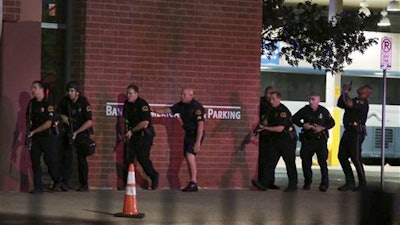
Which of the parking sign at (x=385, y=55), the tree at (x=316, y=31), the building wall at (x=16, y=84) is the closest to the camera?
the building wall at (x=16, y=84)

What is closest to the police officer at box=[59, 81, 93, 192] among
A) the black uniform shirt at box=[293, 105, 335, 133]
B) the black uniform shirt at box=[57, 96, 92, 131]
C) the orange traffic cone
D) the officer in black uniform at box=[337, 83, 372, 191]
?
the black uniform shirt at box=[57, 96, 92, 131]

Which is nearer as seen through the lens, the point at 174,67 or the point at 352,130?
the point at 174,67

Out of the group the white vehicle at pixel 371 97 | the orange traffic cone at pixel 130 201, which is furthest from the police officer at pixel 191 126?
the white vehicle at pixel 371 97

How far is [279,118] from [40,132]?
4240 millimetres

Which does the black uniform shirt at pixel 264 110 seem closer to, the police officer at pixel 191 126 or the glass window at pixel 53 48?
the police officer at pixel 191 126

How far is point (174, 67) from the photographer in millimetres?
13891

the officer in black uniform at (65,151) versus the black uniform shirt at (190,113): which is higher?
the black uniform shirt at (190,113)

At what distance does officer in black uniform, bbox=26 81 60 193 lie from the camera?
12.3m

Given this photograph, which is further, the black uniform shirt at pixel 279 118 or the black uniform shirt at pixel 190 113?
the black uniform shirt at pixel 279 118

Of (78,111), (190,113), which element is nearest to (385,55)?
(190,113)

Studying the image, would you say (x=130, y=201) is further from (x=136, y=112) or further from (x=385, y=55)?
(x=385, y=55)

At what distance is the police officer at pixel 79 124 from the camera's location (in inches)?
504

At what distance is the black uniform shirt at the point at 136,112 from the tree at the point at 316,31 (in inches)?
166

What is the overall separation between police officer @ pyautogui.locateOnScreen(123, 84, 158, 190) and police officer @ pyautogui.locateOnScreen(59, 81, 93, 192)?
66 cm
